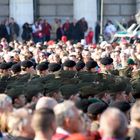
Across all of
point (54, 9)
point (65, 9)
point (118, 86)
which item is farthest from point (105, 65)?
point (65, 9)

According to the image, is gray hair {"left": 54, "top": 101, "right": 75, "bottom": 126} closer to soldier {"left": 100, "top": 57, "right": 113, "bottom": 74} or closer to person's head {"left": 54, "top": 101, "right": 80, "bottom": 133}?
person's head {"left": 54, "top": 101, "right": 80, "bottom": 133}

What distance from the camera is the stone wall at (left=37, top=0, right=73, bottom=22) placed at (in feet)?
138

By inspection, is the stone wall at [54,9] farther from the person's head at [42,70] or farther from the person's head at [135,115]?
the person's head at [135,115]

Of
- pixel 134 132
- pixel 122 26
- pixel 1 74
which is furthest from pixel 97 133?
pixel 122 26

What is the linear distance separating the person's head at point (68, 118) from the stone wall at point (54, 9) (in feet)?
108

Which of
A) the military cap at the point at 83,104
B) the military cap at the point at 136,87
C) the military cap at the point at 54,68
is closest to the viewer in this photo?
the military cap at the point at 83,104

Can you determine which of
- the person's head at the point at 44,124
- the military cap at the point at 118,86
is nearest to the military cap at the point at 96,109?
the person's head at the point at 44,124

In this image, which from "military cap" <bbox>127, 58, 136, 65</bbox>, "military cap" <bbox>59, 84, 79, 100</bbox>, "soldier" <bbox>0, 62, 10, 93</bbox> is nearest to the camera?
"military cap" <bbox>59, 84, 79, 100</bbox>

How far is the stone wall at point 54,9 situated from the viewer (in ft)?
138

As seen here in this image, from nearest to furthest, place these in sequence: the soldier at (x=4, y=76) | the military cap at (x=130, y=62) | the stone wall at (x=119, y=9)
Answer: the soldier at (x=4, y=76), the military cap at (x=130, y=62), the stone wall at (x=119, y=9)

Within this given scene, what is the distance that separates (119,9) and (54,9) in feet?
9.19

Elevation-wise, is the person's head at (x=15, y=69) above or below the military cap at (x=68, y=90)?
below

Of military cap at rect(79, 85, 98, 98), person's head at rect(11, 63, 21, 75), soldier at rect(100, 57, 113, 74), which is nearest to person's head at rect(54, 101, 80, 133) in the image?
military cap at rect(79, 85, 98, 98)

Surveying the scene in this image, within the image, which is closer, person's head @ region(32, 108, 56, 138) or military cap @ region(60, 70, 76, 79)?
person's head @ region(32, 108, 56, 138)
